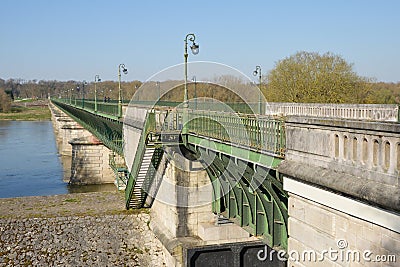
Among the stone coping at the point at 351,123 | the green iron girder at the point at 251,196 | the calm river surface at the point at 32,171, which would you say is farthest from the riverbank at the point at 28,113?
the stone coping at the point at 351,123

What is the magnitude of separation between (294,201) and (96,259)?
463 inches

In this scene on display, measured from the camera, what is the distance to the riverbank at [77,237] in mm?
18875

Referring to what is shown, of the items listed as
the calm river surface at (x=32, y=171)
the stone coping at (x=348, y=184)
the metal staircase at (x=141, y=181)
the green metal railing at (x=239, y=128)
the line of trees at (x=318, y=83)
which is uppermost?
the line of trees at (x=318, y=83)

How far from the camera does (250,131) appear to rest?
11180mm

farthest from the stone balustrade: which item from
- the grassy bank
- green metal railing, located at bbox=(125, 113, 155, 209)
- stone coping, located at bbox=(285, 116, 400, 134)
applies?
the grassy bank

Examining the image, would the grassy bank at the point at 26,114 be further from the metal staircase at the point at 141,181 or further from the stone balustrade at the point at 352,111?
the stone balustrade at the point at 352,111

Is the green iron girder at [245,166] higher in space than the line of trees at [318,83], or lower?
lower

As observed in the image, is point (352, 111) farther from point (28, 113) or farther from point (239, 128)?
point (28, 113)

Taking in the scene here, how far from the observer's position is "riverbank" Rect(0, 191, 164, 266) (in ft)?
61.9

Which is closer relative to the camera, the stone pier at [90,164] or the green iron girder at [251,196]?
the green iron girder at [251,196]

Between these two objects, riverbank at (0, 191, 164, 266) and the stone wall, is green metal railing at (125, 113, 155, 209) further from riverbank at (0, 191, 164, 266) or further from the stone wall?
the stone wall

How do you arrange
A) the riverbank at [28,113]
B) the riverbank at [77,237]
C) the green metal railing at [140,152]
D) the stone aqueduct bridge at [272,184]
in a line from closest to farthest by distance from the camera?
1. the stone aqueduct bridge at [272,184]
2. the green metal railing at [140,152]
3. the riverbank at [77,237]
4. the riverbank at [28,113]

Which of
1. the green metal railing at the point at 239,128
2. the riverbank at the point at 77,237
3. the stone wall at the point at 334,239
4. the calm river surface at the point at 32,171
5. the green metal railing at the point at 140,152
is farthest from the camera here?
the calm river surface at the point at 32,171

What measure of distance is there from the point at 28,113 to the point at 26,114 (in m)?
4.48
